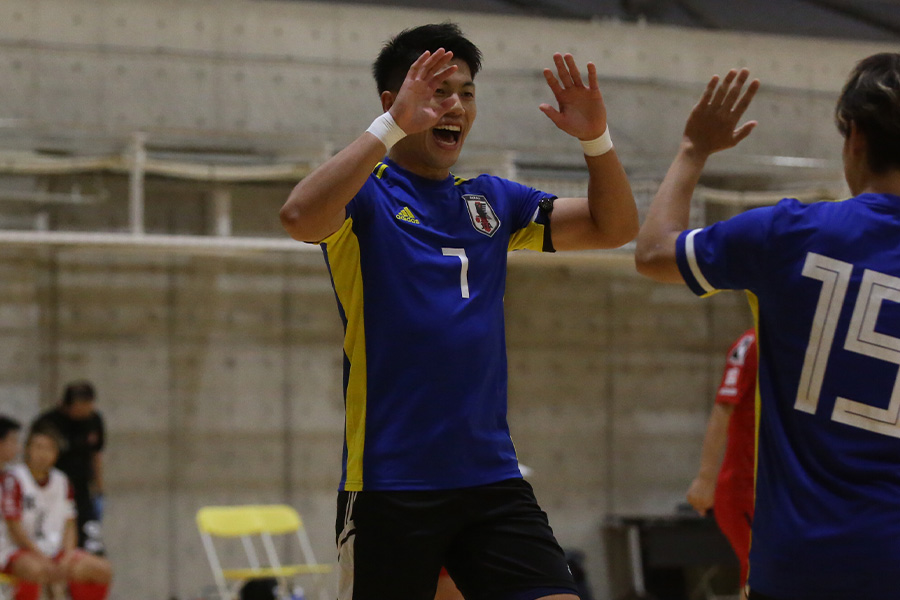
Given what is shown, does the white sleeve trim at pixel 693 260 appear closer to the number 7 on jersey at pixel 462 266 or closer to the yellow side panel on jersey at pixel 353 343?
the number 7 on jersey at pixel 462 266

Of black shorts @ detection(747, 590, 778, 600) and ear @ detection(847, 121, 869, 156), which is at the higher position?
ear @ detection(847, 121, 869, 156)

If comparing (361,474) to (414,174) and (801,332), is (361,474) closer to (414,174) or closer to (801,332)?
(414,174)

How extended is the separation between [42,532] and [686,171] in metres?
6.48

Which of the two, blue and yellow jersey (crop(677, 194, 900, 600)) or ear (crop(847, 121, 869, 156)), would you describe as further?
ear (crop(847, 121, 869, 156))

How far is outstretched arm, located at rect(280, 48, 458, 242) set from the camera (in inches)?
98.1

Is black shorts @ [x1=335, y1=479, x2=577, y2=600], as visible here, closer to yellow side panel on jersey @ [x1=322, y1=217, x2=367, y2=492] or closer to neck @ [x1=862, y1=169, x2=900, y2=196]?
yellow side panel on jersey @ [x1=322, y1=217, x2=367, y2=492]

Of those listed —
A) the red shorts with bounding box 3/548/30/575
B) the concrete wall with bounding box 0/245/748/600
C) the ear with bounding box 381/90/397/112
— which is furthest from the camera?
the concrete wall with bounding box 0/245/748/600

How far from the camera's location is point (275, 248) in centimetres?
903

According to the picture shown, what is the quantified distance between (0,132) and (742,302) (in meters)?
7.30

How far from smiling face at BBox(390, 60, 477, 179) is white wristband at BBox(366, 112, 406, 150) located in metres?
0.21

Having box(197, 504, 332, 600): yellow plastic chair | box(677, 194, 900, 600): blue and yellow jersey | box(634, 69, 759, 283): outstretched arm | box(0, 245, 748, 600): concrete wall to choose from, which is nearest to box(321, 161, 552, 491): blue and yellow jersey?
box(634, 69, 759, 283): outstretched arm

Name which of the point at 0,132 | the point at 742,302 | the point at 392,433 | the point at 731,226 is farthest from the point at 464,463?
the point at 742,302

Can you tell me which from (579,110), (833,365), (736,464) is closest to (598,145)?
(579,110)

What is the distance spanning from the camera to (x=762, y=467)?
2.13 metres
